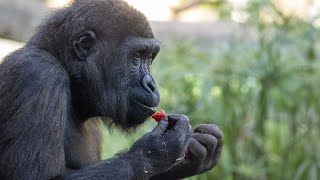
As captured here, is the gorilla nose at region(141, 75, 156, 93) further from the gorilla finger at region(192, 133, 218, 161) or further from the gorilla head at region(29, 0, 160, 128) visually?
the gorilla finger at region(192, 133, 218, 161)

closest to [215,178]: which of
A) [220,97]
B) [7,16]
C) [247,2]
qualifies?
[220,97]

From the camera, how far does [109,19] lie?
5.20m

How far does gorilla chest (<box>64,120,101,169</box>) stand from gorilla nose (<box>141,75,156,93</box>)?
1.59ft

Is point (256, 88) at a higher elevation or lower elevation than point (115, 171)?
lower

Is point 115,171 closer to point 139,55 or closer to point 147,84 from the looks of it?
point 147,84

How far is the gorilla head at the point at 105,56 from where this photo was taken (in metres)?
5.12

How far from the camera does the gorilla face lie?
16.8 ft

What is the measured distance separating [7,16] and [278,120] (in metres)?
2.94

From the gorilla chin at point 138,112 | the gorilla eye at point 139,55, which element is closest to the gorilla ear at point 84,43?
the gorilla eye at point 139,55

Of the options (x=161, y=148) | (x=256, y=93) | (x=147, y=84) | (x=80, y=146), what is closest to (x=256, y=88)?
(x=256, y=93)

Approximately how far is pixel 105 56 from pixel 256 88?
3.13 m

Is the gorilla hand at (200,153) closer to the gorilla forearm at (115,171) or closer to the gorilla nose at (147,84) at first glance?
the gorilla nose at (147,84)

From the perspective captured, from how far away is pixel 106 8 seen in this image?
5230 mm

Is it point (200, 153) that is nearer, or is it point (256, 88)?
point (200, 153)
